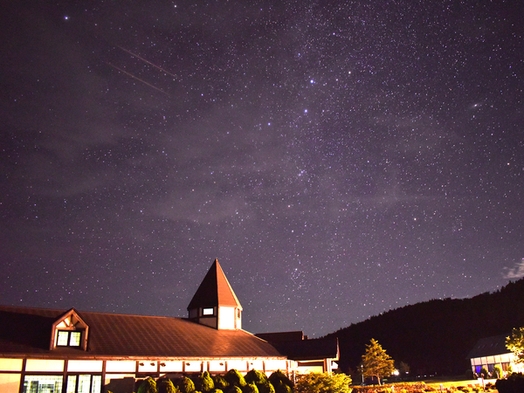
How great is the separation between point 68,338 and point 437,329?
101984mm

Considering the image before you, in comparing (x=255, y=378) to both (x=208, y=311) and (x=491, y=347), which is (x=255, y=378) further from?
(x=491, y=347)

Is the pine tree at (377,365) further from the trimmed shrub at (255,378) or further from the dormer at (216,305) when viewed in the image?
the trimmed shrub at (255,378)

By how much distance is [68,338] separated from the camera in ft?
103

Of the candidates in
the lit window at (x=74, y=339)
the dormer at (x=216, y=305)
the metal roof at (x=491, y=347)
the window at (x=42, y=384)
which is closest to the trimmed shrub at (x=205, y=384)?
the window at (x=42, y=384)

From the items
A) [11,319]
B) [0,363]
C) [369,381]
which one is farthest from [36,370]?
[369,381]

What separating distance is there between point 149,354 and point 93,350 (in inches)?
141

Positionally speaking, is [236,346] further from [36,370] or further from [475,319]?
[475,319]

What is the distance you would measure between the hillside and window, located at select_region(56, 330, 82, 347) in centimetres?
7799

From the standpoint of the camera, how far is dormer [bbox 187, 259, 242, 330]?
147 ft

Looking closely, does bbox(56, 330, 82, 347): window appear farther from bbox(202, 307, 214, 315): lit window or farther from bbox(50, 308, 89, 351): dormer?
bbox(202, 307, 214, 315): lit window

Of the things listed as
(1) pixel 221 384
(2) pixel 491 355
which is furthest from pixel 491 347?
(1) pixel 221 384

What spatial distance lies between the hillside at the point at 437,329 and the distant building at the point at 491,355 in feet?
51.0

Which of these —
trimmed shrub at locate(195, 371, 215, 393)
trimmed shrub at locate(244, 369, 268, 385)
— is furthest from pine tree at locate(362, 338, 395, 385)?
trimmed shrub at locate(195, 371, 215, 393)

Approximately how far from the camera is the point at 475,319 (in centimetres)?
11662
